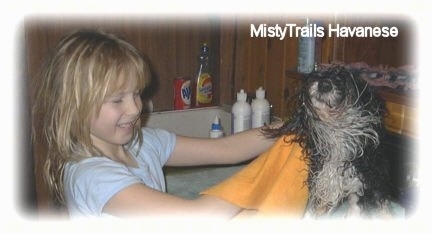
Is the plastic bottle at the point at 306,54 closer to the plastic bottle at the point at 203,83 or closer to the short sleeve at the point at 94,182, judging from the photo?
the plastic bottle at the point at 203,83

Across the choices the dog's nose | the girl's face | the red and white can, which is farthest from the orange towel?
the red and white can

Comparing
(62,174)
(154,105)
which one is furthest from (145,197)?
(154,105)

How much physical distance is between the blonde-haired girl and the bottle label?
80cm

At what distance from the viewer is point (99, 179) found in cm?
92

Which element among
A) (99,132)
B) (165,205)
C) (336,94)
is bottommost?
(165,205)

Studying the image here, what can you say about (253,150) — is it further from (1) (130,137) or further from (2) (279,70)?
(2) (279,70)

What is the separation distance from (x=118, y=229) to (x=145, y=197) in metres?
0.11

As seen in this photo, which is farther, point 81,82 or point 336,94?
point 81,82

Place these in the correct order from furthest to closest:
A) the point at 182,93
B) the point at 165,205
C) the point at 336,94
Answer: the point at 182,93 < the point at 165,205 < the point at 336,94

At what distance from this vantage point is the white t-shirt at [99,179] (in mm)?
908

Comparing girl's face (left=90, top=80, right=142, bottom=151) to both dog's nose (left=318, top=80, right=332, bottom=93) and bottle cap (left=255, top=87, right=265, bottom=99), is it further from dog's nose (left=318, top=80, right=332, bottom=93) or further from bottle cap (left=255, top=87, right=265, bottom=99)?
bottle cap (left=255, top=87, right=265, bottom=99)

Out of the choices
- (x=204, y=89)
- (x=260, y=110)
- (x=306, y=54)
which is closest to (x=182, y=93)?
(x=204, y=89)

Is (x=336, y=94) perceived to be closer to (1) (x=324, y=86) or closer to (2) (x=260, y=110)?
(1) (x=324, y=86)

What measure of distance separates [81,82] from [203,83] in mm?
923
